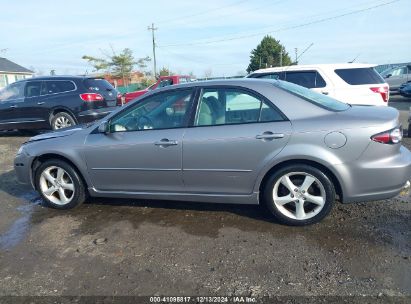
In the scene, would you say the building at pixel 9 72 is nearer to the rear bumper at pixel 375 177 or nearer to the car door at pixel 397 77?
the car door at pixel 397 77

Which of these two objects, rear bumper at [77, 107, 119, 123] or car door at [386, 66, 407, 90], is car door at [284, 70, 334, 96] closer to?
rear bumper at [77, 107, 119, 123]

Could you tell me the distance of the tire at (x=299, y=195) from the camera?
3627 millimetres

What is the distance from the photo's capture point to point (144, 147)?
13.2ft

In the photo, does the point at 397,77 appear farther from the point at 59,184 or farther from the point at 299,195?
the point at 59,184

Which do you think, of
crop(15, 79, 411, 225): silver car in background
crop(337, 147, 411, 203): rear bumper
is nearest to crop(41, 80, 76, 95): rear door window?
crop(15, 79, 411, 225): silver car in background

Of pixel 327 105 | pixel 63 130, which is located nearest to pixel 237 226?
pixel 327 105

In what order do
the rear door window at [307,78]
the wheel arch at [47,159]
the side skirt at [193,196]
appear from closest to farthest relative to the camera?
the side skirt at [193,196] < the wheel arch at [47,159] < the rear door window at [307,78]

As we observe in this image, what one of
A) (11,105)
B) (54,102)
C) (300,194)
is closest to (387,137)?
(300,194)

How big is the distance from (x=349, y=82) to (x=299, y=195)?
484 cm

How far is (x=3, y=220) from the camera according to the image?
14.7ft

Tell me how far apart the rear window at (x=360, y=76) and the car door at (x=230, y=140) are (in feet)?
15.3

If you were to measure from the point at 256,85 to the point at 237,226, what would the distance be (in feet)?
5.04

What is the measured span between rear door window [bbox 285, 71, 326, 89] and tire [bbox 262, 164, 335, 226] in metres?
4.68

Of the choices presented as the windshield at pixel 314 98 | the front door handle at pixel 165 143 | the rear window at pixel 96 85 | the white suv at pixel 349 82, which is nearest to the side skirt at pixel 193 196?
the front door handle at pixel 165 143
